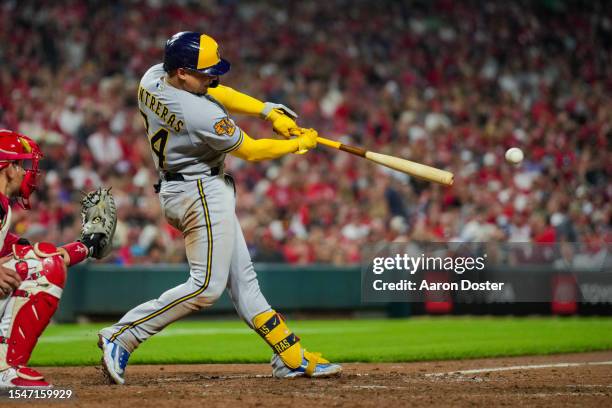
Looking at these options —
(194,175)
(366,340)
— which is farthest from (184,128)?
(366,340)

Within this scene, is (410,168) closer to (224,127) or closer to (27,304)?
(224,127)

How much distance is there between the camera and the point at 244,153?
6004mm

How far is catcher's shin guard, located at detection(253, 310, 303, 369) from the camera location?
6.29 metres

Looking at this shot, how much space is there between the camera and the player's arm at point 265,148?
19.6ft

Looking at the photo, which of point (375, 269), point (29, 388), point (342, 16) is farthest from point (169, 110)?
point (342, 16)

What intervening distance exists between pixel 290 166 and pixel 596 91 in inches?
287

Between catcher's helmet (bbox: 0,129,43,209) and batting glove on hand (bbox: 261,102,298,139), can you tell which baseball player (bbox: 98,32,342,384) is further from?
catcher's helmet (bbox: 0,129,43,209)

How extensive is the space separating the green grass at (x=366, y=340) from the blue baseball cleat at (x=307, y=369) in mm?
1752

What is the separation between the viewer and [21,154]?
18.4 feet

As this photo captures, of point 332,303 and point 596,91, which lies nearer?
point 332,303

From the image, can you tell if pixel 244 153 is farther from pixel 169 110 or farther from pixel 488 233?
pixel 488 233

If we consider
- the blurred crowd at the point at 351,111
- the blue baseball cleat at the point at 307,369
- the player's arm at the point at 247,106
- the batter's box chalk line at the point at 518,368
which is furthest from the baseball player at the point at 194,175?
the blurred crowd at the point at 351,111

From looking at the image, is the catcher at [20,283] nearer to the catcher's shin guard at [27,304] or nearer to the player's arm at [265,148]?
the catcher's shin guard at [27,304]

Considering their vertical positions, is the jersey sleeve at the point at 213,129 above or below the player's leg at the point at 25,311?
above
